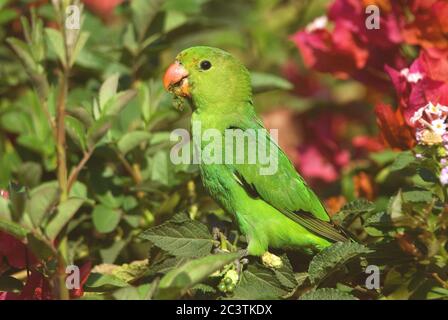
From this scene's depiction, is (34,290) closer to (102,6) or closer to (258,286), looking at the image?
(258,286)

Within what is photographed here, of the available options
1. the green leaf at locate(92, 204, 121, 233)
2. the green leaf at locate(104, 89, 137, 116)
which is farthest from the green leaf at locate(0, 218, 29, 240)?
the green leaf at locate(92, 204, 121, 233)

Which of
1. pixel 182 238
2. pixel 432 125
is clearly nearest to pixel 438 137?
pixel 432 125

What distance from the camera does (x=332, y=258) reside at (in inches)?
72.6

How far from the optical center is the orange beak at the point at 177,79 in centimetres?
246

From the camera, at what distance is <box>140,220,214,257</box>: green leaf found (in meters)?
1.93

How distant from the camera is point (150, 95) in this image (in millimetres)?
2619

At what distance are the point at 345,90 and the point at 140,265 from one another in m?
2.06

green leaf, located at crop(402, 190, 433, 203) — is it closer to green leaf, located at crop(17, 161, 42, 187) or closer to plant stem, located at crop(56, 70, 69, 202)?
plant stem, located at crop(56, 70, 69, 202)

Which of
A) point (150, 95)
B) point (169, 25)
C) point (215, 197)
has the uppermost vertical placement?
point (169, 25)

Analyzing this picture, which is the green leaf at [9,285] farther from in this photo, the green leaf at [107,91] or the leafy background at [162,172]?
the green leaf at [107,91]

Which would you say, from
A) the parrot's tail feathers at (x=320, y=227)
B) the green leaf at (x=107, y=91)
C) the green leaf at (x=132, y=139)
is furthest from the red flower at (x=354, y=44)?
the green leaf at (x=107, y=91)

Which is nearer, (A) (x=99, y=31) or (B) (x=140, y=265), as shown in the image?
(B) (x=140, y=265)
